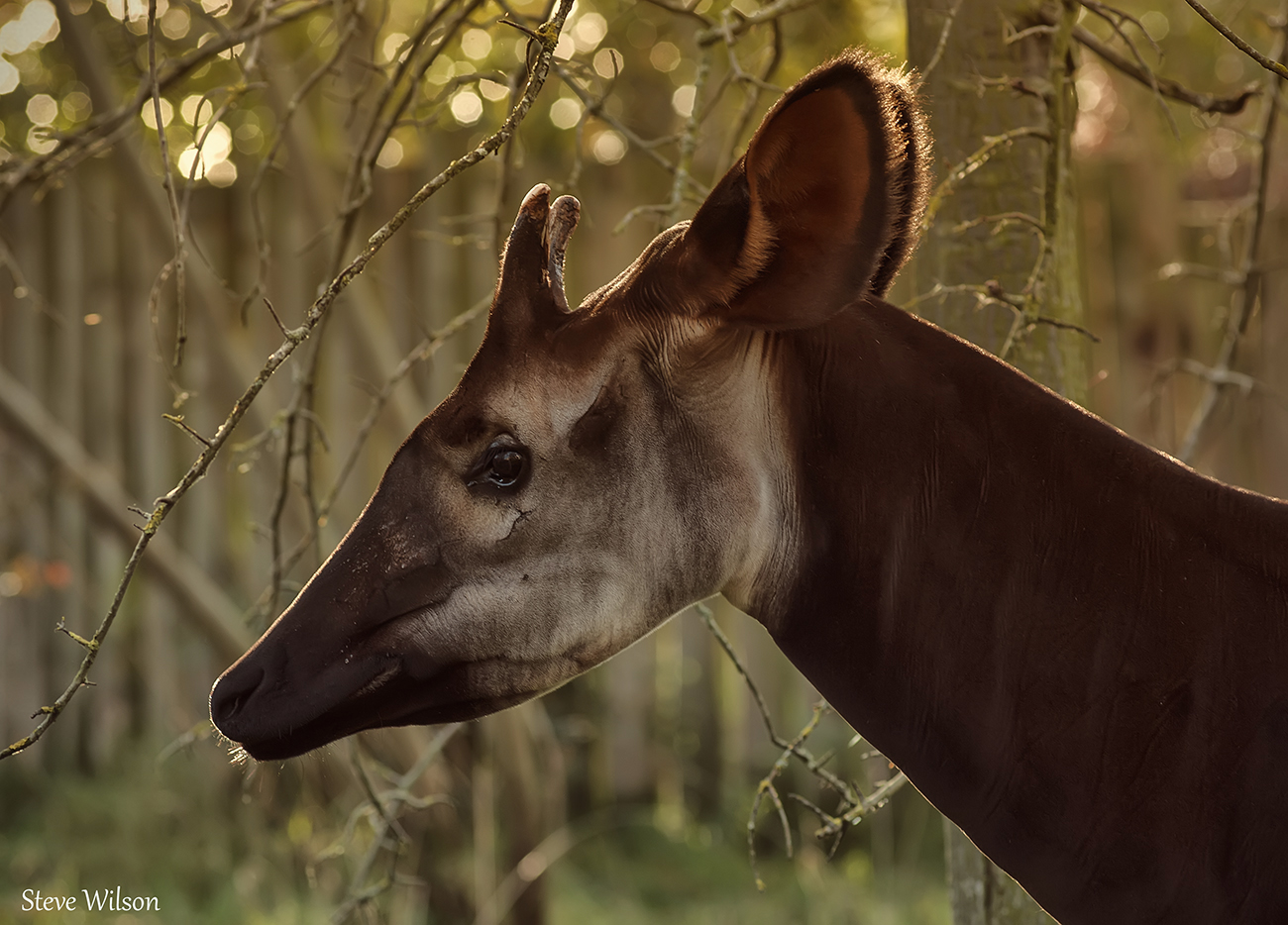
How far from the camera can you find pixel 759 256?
1.56m

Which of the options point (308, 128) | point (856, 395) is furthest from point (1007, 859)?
point (308, 128)

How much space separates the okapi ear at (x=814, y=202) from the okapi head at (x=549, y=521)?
35 mm

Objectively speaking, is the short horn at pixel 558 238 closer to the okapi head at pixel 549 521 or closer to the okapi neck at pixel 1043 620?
the okapi head at pixel 549 521

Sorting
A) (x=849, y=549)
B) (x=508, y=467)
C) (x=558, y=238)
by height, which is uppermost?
(x=558, y=238)

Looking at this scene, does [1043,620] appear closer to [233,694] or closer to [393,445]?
[233,694]

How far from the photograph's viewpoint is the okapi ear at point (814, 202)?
148cm

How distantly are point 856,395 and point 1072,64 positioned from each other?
45.1 inches

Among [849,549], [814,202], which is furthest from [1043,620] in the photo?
[814,202]

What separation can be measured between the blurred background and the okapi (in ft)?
6.11

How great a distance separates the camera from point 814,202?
5.06ft

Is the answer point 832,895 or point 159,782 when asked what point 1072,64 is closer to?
point 832,895

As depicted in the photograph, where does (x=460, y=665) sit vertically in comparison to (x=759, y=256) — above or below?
below

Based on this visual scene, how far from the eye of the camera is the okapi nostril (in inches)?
65.1

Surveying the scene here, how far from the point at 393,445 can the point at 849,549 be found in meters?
3.11
